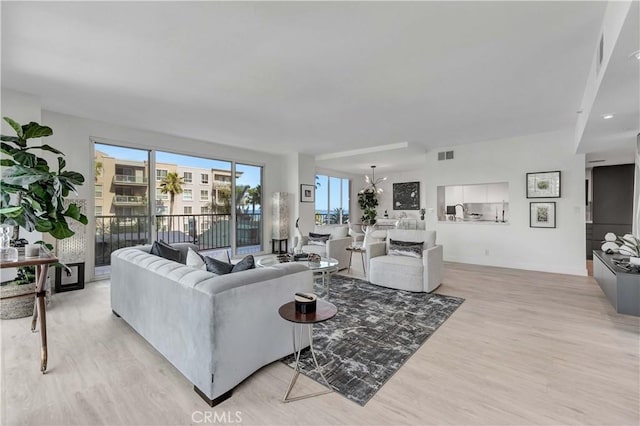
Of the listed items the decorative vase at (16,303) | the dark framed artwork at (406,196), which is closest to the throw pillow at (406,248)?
the decorative vase at (16,303)

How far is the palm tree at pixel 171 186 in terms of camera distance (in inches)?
222

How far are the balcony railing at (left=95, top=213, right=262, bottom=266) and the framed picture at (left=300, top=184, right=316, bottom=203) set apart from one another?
1207 millimetres

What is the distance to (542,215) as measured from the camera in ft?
17.9

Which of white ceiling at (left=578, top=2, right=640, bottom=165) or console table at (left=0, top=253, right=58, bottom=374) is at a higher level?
white ceiling at (left=578, top=2, right=640, bottom=165)

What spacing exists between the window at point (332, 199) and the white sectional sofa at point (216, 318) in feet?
24.5

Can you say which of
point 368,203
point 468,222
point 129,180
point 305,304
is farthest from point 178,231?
point 368,203

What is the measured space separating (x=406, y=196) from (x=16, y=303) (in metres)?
10.1

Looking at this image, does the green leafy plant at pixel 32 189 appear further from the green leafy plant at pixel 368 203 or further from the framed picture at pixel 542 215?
the green leafy plant at pixel 368 203

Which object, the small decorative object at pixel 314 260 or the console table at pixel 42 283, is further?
the small decorative object at pixel 314 260

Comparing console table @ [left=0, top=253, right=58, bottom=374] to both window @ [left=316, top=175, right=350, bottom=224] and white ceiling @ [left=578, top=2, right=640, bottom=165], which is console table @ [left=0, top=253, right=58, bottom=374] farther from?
window @ [left=316, top=175, right=350, bottom=224]

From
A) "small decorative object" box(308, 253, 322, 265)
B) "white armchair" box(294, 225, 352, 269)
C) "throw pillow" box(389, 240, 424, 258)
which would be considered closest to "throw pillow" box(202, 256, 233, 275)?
"small decorative object" box(308, 253, 322, 265)

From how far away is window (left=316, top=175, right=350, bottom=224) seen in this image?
9812 mm

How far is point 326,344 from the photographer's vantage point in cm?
255

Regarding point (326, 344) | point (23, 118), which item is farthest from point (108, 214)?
point (326, 344)
